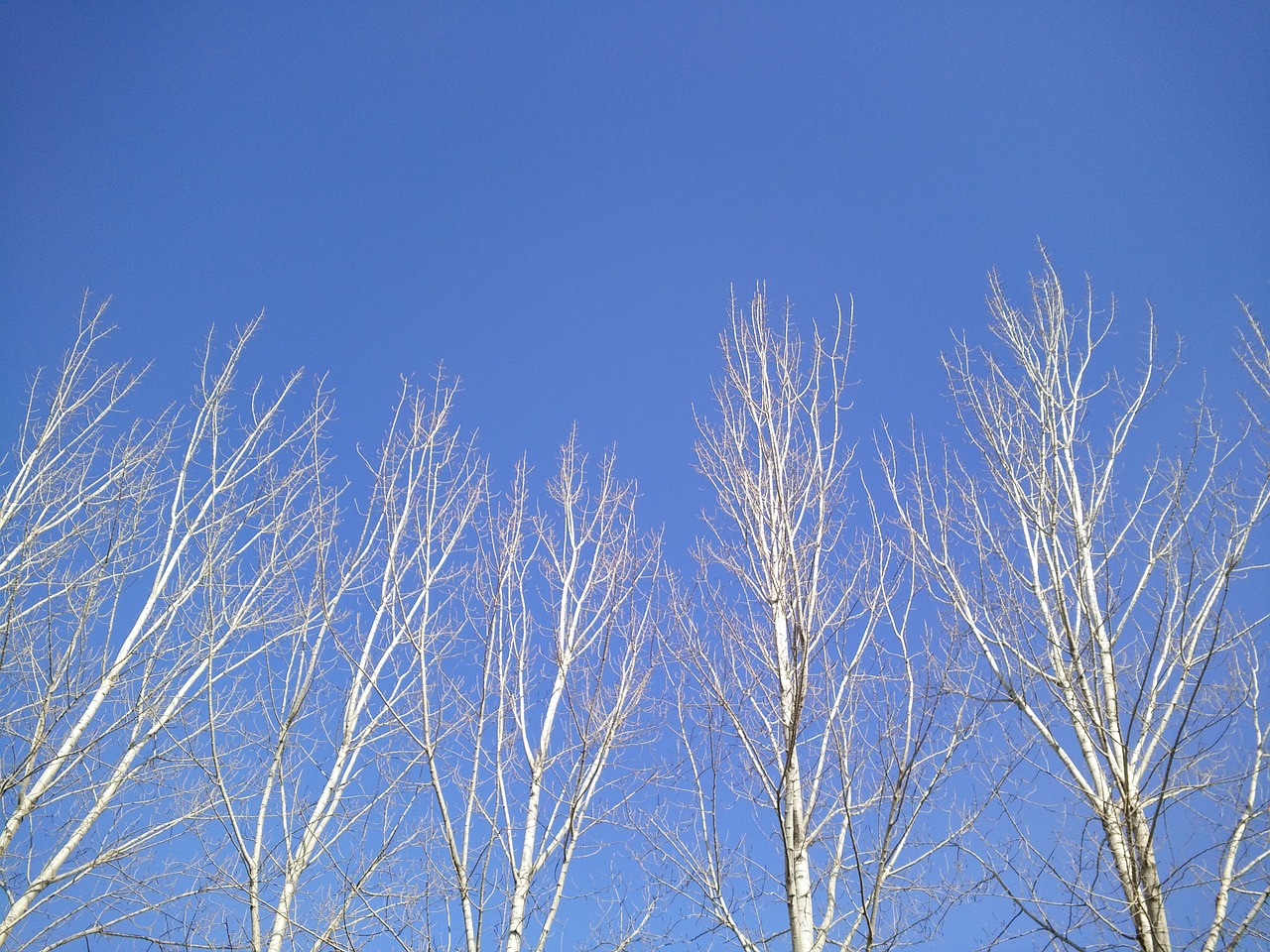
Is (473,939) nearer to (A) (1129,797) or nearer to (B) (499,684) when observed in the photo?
(B) (499,684)

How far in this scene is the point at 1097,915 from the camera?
3.57 meters

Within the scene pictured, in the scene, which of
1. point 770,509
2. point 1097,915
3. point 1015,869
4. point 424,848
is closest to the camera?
point 1097,915

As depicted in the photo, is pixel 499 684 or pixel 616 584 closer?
pixel 499 684

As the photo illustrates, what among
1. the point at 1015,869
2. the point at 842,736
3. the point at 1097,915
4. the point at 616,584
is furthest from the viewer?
the point at 616,584

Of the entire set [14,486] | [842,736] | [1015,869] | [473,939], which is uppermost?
[14,486]

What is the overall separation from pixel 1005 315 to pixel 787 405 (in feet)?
6.64

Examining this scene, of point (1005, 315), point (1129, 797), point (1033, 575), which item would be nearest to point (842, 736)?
point (1129, 797)

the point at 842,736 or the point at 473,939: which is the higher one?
the point at 842,736

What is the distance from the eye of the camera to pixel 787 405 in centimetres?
486

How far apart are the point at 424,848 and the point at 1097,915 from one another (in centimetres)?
343

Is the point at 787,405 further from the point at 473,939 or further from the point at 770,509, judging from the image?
the point at 473,939

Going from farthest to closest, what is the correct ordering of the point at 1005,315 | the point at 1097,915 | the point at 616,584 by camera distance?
the point at 1005,315 → the point at 616,584 → the point at 1097,915

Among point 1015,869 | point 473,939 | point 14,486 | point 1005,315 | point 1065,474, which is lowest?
point 473,939

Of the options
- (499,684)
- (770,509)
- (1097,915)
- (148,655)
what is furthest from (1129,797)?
(148,655)
